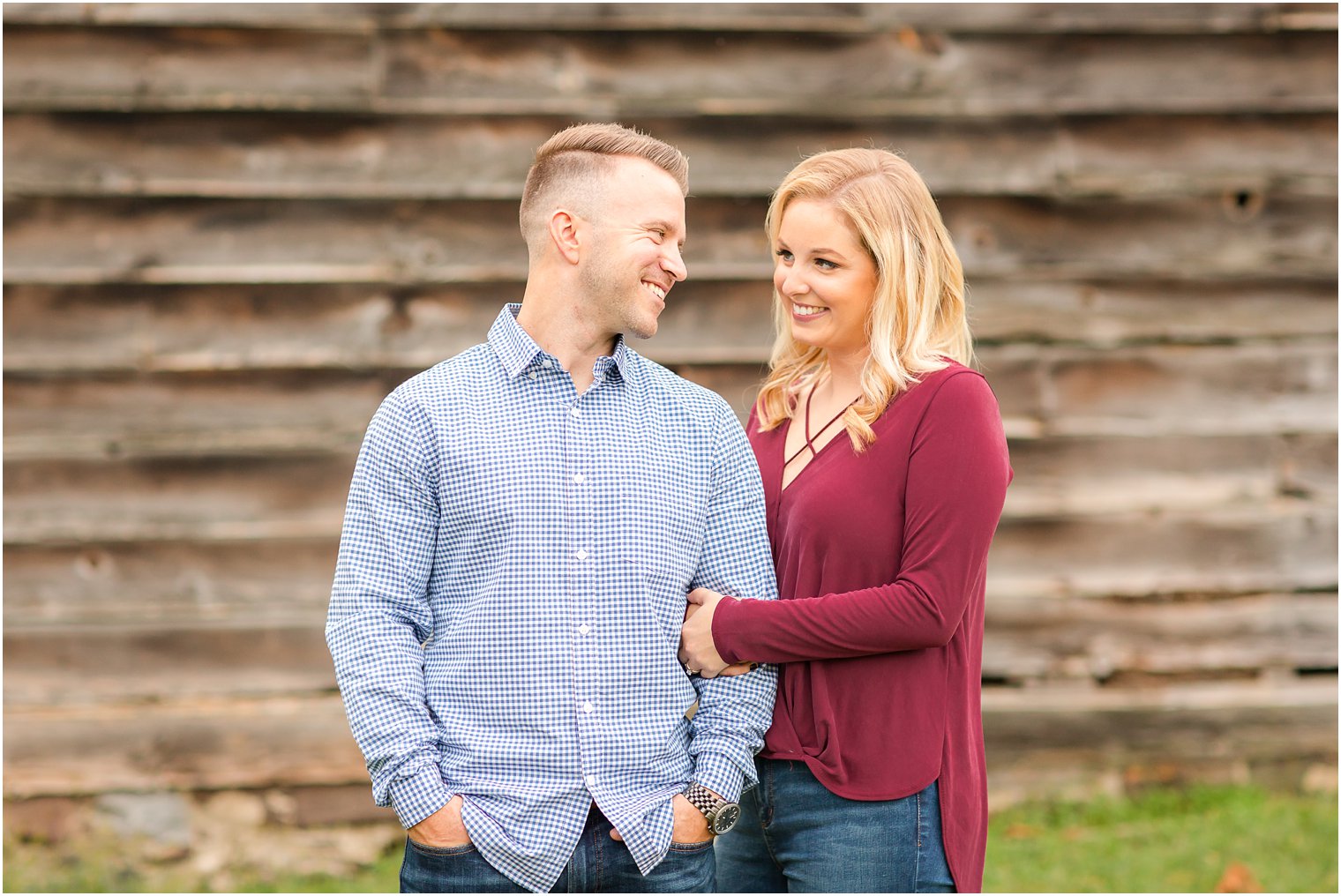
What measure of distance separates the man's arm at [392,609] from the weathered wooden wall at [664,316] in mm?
1760

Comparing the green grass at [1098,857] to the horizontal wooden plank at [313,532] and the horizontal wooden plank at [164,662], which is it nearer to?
the horizontal wooden plank at [164,662]

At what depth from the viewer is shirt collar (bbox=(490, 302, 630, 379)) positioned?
2111 mm

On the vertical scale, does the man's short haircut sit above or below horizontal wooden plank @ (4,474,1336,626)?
above

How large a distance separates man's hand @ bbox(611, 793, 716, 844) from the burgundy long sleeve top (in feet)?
0.61

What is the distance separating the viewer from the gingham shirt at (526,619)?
1.94m

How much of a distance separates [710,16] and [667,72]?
0.69 ft

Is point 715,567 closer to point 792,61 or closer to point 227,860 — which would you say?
point 792,61

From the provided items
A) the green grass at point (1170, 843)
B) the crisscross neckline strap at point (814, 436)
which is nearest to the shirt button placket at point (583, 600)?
the crisscross neckline strap at point (814, 436)

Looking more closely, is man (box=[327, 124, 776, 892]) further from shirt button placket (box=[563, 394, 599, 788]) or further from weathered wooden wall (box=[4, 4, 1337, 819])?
weathered wooden wall (box=[4, 4, 1337, 819])

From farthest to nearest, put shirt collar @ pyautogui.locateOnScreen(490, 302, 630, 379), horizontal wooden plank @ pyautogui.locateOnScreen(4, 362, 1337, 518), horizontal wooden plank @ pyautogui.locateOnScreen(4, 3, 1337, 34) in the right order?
horizontal wooden plank @ pyautogui.locateOnScreen(4, 362, 1337, 518), horizontal wooden plank @ pyautogui.locateOnScreen(4, 3, 1337, 34), shirt collar @ pyautogui.locateOnScreen(490, 302, 630, 379)

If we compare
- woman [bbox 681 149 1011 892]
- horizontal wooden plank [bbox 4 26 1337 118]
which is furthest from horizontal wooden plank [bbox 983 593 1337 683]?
woman [bbox 681 149 1011 892]

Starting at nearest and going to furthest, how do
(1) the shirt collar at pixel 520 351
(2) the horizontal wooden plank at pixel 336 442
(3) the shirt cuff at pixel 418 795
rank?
(3) the shirt cuff at pixel 418 795 < (1) the shirt collar at pixel 520 351 < (2) the horizontal wooden plank at pixel 336 442

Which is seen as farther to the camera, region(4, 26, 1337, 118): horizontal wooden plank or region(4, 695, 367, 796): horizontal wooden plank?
region(4, 695, 367, 796): horizontal wooden plank

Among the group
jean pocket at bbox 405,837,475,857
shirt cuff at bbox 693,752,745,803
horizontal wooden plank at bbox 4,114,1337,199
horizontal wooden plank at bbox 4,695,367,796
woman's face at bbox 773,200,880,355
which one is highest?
horizontal wooden plank at bbox 4,114,1337,199
